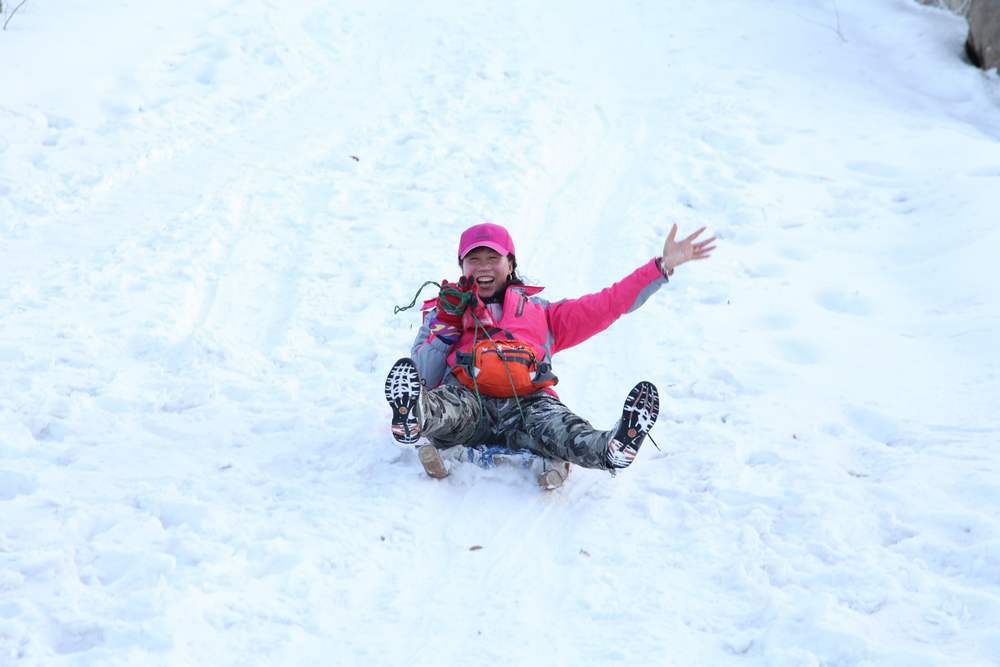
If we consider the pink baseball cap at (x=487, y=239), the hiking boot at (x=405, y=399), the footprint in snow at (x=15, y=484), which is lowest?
the footprint in snow at (x=15, y=484)

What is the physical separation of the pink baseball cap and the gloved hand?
0.53ft

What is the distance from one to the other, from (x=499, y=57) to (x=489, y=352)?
5920 millimetres

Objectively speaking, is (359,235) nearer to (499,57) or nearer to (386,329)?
(386,329)

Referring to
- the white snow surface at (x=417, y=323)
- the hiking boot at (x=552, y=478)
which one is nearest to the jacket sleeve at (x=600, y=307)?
the white snow surface at (x=417, y=323)

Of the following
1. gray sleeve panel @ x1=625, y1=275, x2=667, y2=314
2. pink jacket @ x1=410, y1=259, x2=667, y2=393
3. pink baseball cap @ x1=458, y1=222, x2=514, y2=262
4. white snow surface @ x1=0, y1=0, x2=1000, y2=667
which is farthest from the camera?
pink baseball cap @ x1=458, y1=222, x2=514, y2=262

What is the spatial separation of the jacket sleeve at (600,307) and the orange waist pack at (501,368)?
0.81ft

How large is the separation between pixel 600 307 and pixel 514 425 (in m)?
0.70

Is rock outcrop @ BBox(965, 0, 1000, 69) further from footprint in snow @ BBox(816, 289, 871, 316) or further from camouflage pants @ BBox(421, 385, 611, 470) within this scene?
camouflage pants @ BBox(421, 385, 611, 470)

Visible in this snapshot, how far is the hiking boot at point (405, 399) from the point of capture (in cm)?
364

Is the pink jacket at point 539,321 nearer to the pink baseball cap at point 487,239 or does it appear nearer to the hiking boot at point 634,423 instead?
the pink baseball cap at point 487,239

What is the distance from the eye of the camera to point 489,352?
4219mm

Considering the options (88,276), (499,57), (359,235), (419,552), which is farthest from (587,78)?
(419,552)

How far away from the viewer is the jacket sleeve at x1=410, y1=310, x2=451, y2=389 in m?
4.37

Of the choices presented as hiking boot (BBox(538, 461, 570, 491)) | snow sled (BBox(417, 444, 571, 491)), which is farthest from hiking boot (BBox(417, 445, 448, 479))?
hiking boot (BBox(538, 461, 570, 491))
